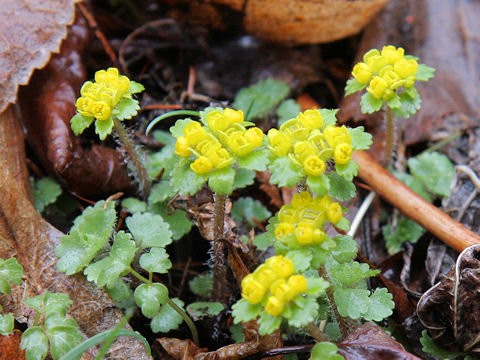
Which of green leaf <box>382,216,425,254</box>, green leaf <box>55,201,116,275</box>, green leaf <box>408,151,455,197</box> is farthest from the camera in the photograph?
green leaf <box>408,151,455,197</box>

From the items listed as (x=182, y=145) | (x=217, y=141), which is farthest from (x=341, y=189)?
(x=182, y=145)

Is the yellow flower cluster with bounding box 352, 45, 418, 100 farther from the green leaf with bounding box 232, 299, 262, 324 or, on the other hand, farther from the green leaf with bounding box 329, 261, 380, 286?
the green leaf with bounding box 232, 299, 262, 324

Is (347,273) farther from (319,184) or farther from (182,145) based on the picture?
(182,145)

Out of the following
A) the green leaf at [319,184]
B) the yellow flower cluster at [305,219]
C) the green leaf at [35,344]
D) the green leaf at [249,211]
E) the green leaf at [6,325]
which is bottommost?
the green leaf at [249,211]

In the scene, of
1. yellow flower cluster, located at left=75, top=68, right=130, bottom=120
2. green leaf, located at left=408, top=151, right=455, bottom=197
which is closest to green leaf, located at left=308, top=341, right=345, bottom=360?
yellow flower cluster, located at left=75, top=68, right=130, bottom=120

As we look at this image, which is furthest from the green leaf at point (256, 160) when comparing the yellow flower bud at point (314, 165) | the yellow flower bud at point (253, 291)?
the yellow flower bud at point (253, 291)

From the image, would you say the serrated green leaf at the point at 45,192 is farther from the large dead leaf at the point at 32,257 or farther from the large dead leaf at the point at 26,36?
the large dead leaf at the point at 26,36
